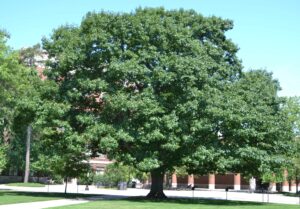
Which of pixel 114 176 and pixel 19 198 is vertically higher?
pixel 114 176

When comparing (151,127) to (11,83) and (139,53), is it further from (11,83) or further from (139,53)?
(11,83)

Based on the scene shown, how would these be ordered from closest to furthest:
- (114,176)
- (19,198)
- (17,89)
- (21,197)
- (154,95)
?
(19,198) → (21,197) → (154,95) → (17,89) → (114,176)

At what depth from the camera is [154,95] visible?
1308 inches

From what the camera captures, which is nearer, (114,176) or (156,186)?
(156,186)

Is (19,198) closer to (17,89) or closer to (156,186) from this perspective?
(156,186)

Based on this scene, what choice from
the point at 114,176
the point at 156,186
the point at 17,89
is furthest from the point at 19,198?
the point at 114,176

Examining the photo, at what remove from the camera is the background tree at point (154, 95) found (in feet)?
105

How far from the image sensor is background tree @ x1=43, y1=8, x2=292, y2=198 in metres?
32.2

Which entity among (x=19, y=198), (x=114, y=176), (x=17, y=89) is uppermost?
(x=17, y=89)

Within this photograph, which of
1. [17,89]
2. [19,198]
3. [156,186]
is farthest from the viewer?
[17,89]

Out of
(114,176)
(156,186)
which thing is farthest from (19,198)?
(114,176)

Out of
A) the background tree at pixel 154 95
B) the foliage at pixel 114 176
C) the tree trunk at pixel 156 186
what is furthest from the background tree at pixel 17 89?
the foliage at pixel 114 176

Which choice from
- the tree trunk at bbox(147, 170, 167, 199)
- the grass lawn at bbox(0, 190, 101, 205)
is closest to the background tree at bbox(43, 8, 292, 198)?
the tree trunk at bbox(147, 170, 167, 199)

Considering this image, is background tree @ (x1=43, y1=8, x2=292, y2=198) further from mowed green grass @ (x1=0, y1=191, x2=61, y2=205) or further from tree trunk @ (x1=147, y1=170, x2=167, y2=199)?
mowed green grass @ (x1=0, y1=191, x2=61, y2=205)
